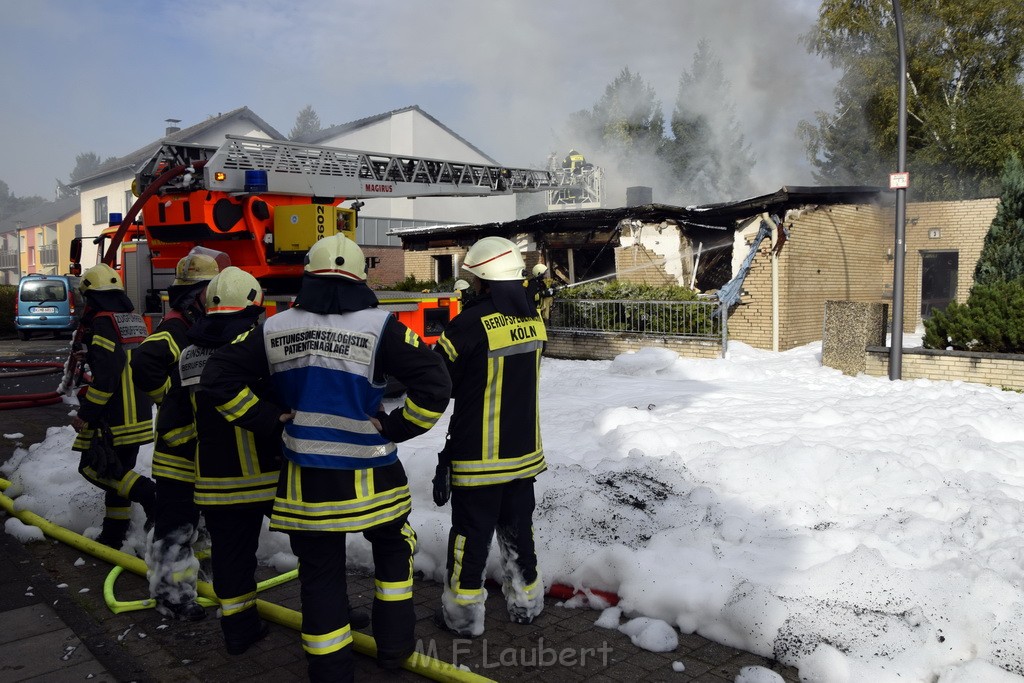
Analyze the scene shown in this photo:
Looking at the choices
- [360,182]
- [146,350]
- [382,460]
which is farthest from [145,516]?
[360,182]

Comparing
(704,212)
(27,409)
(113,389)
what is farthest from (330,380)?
(704,212)

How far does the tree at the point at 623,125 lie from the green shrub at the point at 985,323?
37.1 metres

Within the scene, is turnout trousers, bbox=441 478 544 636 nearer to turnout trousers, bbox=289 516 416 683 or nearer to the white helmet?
turnout trousers, bbox=289 516 416 683

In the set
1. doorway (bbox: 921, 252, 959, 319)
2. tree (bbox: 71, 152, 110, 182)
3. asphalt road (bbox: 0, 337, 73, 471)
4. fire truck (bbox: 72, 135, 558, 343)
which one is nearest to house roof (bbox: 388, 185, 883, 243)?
doorway (bbox: 921, 252, 959, 319)

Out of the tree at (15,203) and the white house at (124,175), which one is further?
the tree at (15,203)

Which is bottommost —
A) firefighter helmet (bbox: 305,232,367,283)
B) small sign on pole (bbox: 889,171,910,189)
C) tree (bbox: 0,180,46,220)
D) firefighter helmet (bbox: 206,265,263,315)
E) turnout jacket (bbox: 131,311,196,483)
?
turnout jacket (bbox: 131,311,196,483)

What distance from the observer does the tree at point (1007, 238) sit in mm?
13555

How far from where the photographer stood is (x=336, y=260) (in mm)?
3242

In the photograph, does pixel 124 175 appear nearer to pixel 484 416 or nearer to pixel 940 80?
pixel 940 80

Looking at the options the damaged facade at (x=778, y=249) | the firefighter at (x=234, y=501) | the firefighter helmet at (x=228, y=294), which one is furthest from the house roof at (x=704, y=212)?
the firefighter at (x=234, y=501)

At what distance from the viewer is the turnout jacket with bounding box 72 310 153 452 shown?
5016 mm

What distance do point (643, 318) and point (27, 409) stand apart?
1023 centimetres

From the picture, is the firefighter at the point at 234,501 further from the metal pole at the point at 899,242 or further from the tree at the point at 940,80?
the tree at the point at 940,80

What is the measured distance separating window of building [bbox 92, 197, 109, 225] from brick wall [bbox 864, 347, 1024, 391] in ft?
136
